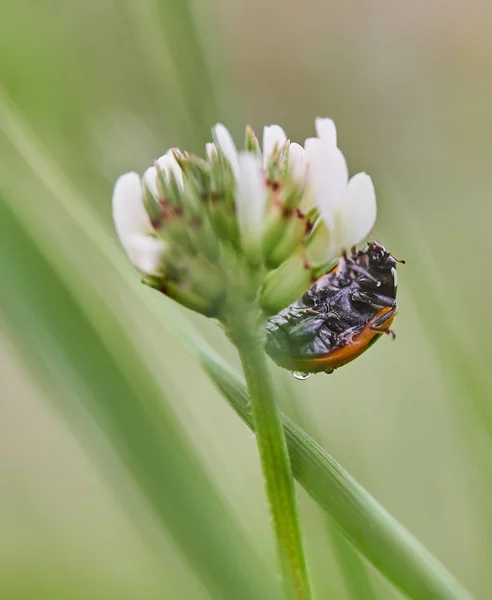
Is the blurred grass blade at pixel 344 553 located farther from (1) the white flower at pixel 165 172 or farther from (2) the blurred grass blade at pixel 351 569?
(1) the white flower at pixel 165 172

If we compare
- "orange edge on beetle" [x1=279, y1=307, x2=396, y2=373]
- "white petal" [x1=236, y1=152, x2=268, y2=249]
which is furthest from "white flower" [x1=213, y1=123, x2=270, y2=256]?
"orange edge on beetle" [x1=279, y1=307, x2=396, y2=373]

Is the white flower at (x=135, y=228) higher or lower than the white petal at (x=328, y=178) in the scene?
higher

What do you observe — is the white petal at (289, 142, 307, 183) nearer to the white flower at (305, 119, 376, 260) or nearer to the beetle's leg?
the white flower at (305, 119, 376, 260)

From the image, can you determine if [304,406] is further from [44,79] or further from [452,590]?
[44,79]

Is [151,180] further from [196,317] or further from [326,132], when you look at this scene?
[196,317]

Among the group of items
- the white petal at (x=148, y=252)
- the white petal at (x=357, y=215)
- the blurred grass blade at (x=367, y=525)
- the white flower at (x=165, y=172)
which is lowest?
the blurred grass blade at (x=367, y=525)

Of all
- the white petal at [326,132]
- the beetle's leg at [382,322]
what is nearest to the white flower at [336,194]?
the white petal at [326,132]
